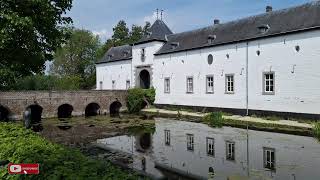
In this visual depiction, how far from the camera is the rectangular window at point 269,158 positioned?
9083 mm

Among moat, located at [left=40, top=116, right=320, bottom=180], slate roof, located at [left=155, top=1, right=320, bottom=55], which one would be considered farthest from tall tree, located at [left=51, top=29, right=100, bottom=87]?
moat, located at [left=40, top=116, right=320, bottom=180]

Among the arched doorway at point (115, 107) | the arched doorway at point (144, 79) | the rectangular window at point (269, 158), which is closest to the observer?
the rectangular window at point (269, 158)

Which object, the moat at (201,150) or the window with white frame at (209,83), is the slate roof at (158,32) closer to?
the window with white frame at (209,83)

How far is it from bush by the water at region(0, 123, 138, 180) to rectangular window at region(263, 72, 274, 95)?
54.5ft

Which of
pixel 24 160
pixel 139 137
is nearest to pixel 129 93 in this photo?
pixel 139 137

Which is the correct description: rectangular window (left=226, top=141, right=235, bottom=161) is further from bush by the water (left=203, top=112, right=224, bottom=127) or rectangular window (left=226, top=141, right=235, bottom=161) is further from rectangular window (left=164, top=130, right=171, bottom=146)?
bush by the water (left=203, top=112, right=224, bottom=127)

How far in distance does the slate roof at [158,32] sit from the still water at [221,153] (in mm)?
15017

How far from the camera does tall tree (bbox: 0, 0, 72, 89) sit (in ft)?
30.3

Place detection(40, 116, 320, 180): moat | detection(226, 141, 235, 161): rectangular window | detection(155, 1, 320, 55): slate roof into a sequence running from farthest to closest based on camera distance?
detection(155, 1, 320, 55): slate roof → detection(226, 141, 235, 161): rectangular window → detection(40, 116, 320, 180): moat

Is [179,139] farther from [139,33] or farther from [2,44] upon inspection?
[139,33]

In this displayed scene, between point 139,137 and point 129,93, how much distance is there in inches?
576

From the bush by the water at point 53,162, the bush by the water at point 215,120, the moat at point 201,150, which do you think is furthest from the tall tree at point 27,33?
the bush by the water at point 215,120

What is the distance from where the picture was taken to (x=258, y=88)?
2027cm

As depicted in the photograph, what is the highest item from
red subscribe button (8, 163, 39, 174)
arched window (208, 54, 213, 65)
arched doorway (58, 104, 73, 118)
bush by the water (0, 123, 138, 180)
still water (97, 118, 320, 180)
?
arched window (208, 54, 213, 65)
